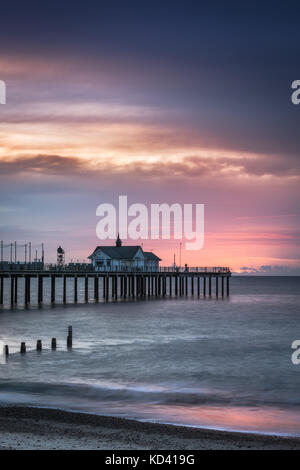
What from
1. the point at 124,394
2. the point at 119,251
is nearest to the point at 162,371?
the point at 124,394

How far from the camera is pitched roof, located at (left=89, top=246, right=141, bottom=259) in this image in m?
87.1

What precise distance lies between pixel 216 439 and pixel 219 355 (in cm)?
1906

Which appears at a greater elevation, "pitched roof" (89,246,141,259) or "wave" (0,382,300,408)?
"pitched roof" (89,246,141,259)

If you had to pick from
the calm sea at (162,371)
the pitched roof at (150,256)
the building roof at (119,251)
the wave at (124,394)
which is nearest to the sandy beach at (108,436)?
the calm sea at (162,371)

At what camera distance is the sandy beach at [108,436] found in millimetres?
13484

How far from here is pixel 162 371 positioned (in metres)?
28.0

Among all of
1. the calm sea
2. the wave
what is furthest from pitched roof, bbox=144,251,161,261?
the wave

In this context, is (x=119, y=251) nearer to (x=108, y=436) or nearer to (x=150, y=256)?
(x=150, y=256)

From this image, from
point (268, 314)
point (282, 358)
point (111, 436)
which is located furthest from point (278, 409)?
point (268, 314)

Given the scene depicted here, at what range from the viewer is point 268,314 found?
6575 cm

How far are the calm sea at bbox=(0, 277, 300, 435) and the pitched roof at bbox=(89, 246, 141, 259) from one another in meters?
35.1

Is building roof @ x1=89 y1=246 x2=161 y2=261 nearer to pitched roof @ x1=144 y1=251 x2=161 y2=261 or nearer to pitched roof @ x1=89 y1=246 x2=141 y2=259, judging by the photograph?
pitched roof @ x1=89 y1=246 x2=141 y2=259
